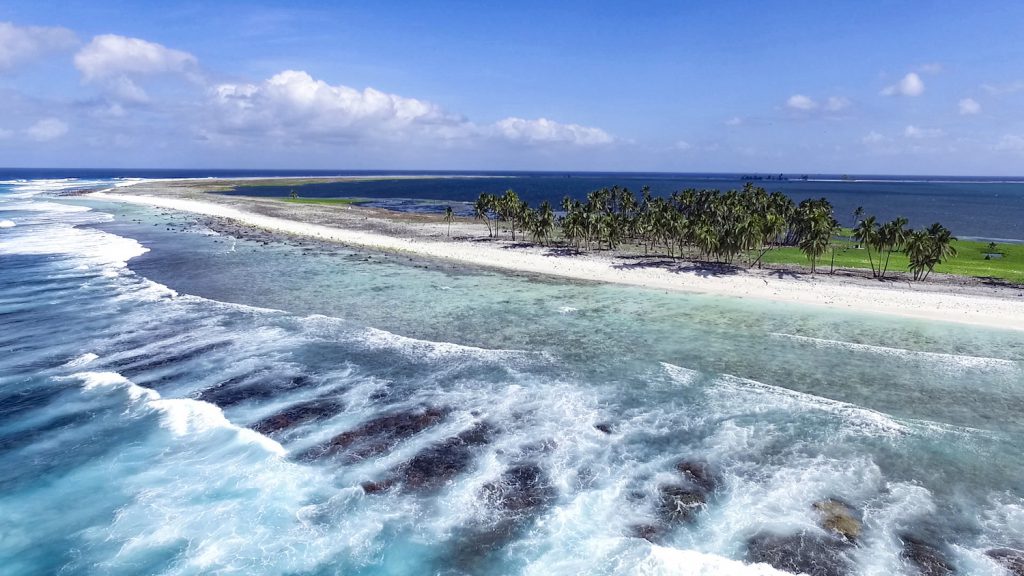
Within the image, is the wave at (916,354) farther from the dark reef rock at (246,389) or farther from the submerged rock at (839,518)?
the dark reef rock at (246,389)

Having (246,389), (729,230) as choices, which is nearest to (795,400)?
(246,389)

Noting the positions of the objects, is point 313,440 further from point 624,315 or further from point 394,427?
point 624,315

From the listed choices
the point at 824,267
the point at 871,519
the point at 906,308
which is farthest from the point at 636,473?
the point at 824,267

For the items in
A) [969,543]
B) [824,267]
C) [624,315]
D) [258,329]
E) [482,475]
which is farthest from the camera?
[824,267]

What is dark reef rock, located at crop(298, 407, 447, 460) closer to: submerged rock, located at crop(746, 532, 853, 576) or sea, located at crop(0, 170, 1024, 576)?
sea, located at crop(0, 170, 1024, 576)

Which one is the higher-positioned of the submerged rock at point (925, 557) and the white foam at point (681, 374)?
the white foam at point (681, 374)

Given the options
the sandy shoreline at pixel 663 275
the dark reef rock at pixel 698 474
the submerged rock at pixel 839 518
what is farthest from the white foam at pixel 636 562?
the sandy shoreline at pixel 663 275
